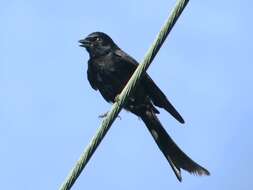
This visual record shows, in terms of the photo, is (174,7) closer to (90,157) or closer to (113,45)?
(90,157)

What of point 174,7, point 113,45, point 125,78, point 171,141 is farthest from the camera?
point 113,45

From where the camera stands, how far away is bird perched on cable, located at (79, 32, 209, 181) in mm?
7324

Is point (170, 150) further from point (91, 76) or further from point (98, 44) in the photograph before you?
point (98, 44)

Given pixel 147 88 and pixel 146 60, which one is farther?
pixel 147 88

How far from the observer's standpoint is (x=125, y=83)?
8375 mm

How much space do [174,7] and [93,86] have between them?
4.35m

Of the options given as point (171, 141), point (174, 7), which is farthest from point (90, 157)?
point (171, 141)

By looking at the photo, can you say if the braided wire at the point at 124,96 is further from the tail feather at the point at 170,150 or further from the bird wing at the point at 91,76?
the bird wing at the point at 91,76

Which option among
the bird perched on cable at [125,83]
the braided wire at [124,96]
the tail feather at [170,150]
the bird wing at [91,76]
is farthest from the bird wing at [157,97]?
the braided wire at [124,96]

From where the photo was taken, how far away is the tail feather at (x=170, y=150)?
21.5ft

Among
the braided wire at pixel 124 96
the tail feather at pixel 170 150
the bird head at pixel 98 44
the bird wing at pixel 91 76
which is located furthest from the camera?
the bird head at pixel 98 44

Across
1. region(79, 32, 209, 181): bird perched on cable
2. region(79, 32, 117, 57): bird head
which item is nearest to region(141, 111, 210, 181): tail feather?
region(79, 32, 209, 181): bird perched on cable

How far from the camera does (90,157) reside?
4.71 metres

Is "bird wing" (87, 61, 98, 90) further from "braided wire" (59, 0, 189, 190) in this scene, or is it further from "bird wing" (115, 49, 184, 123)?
"braided wire" (59, 0, 189, 190)
